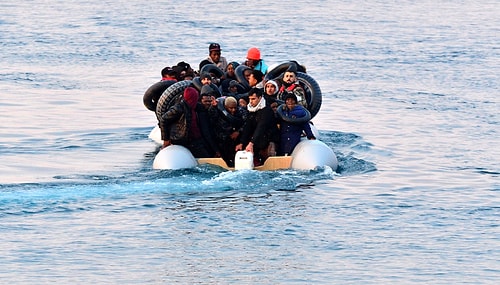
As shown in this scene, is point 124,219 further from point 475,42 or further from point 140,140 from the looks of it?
point 475,42

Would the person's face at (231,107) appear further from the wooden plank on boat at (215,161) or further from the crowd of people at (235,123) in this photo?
the wooden plank on boat at (215,161)

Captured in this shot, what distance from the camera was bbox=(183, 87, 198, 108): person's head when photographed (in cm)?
1730

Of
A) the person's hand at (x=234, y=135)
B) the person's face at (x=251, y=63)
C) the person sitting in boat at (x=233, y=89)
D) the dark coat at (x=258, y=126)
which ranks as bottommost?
the person's hand at (x=234, y=135)

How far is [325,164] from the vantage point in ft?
58.5

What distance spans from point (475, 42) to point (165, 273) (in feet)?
90.4

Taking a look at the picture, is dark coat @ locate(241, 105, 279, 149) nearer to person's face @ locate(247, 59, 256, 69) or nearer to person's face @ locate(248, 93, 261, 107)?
person's face @ locate(248, 93, 261, 107)

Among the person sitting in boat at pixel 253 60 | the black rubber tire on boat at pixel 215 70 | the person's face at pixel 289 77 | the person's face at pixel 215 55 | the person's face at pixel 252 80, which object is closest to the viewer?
the person's face at pixel 289 77

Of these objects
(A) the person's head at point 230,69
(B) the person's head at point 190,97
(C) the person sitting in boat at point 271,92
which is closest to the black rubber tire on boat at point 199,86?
(C) the person sitting in boat at point 271,92

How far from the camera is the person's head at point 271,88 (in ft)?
58.4

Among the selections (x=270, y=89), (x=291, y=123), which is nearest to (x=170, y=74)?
(x=270, y=89)

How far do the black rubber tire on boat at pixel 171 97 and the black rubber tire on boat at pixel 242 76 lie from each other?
131cm

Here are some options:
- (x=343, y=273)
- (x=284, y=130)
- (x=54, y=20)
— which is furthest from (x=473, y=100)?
(x=54, y=20)

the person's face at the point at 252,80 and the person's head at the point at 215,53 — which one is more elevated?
the person's head at the point at 215,53

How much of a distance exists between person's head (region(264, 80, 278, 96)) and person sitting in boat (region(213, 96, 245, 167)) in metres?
0.51
